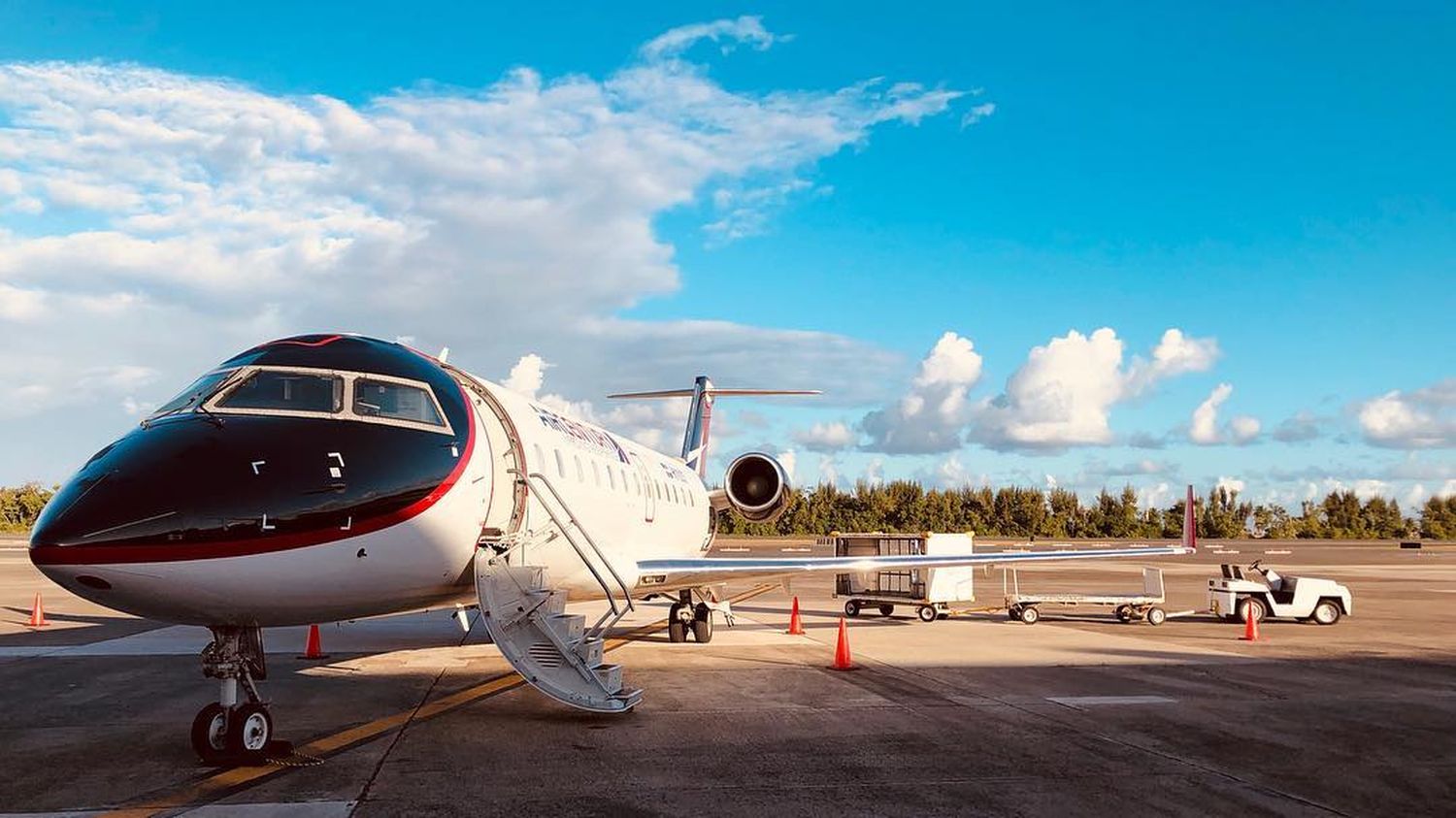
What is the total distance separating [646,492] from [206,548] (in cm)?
898

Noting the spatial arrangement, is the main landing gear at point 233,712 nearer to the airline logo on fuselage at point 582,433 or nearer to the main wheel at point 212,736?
the main wheel at point 212,736

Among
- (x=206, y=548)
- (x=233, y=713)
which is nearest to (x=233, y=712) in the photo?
(x=233, y=713)

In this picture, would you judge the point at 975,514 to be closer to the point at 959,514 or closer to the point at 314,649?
the point at 959,514

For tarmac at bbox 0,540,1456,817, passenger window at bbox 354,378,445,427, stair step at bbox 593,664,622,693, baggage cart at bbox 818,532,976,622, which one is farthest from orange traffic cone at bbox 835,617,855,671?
baggage cart at bbox 818,532,976,622

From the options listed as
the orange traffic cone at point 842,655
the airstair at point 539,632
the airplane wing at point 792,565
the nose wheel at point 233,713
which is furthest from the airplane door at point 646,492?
the nose wheel at point 233,713

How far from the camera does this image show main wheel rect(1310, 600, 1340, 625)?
20.5 meters

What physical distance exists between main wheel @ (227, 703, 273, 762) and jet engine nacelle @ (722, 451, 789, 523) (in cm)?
1160

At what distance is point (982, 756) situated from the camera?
8.05m

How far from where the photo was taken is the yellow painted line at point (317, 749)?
6.48 meters

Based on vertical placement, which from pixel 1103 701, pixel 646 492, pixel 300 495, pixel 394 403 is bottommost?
pixel 1103 701

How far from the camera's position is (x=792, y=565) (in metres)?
14.2

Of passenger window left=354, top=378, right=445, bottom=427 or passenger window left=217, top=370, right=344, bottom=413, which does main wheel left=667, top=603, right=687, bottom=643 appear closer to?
passenger window left=354, top=378, right=445, bottom=427

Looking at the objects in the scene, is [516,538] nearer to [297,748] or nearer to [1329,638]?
[297,748]

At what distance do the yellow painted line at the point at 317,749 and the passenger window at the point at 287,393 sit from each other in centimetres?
274
